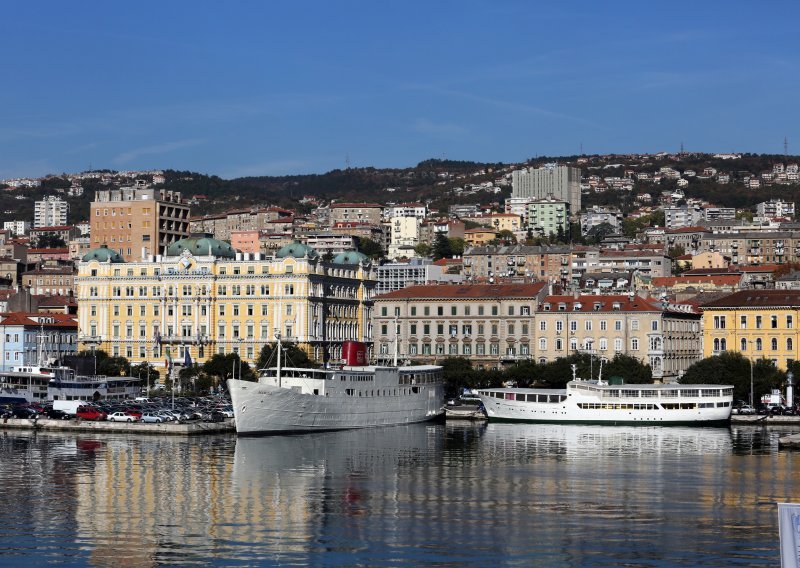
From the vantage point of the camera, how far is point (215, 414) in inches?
3378

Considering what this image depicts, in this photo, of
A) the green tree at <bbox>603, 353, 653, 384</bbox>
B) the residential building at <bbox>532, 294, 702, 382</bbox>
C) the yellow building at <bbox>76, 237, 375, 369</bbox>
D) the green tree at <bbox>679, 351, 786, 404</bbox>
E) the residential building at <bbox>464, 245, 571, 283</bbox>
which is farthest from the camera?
the residential building at <bbox>464, 245, 571, 283</bbox>

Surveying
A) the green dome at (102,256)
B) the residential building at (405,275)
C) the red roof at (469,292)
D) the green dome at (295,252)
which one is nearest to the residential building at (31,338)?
the green dome at (102,256)

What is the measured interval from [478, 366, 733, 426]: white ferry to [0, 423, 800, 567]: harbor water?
15.0 meters

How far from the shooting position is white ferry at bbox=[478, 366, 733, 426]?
91625 mm

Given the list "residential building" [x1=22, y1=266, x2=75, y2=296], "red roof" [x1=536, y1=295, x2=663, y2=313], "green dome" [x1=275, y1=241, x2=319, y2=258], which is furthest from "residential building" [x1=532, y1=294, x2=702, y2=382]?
"residential building" [x1=22, y1=266, x2=75, y2=296]

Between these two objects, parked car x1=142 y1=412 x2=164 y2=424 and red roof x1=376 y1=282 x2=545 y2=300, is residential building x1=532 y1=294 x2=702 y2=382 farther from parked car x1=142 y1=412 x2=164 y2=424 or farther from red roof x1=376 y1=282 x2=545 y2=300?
parked car x1=142 y1=412 x2=164 y2=424

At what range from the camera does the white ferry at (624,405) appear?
91625mm

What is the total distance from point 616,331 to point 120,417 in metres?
41.8

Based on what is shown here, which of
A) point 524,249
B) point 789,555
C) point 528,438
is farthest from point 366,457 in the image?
point 524,249

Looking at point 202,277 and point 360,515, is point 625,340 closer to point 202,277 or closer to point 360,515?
point 202,277

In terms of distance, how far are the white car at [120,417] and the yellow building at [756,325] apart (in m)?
46.4

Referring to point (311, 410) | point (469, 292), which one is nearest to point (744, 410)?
point (469, 292)

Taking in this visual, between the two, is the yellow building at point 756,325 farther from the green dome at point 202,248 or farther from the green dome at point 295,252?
the green dome at point 202,248

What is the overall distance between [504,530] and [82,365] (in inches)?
2857
